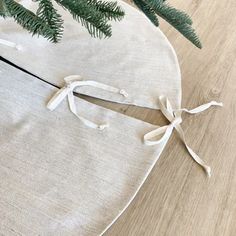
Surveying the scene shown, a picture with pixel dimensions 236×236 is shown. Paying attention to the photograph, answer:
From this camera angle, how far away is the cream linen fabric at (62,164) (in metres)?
0.59

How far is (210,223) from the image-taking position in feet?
→ 1.98

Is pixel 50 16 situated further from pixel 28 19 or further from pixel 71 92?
pixel 71 92

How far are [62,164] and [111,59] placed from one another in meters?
0.30

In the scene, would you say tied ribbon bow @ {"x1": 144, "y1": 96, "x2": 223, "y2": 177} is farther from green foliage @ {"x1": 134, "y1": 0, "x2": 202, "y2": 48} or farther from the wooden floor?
green foliage @ {"x1": 134, "y1": 0, "x2": 202, "y2": 48}

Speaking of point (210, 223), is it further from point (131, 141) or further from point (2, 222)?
point (2, 222)

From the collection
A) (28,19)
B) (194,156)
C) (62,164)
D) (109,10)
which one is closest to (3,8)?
(28,19)

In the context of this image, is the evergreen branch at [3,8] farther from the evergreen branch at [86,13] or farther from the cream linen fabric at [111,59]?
the cream linen fabric at [111,59]

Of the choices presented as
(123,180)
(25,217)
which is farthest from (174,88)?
(25,217)

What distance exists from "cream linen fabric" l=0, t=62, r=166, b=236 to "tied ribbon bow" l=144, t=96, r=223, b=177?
0.05 feet

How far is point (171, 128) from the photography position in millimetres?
710

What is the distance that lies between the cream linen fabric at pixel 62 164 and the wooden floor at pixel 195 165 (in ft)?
0.10

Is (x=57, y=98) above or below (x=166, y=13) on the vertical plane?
below

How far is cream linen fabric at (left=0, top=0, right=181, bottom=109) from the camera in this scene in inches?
30.8

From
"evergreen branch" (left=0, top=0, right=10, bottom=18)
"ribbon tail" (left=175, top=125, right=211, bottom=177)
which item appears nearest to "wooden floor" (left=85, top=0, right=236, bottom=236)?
"ribbon tail" (left=175, top=125, right=211, bottom=177)
